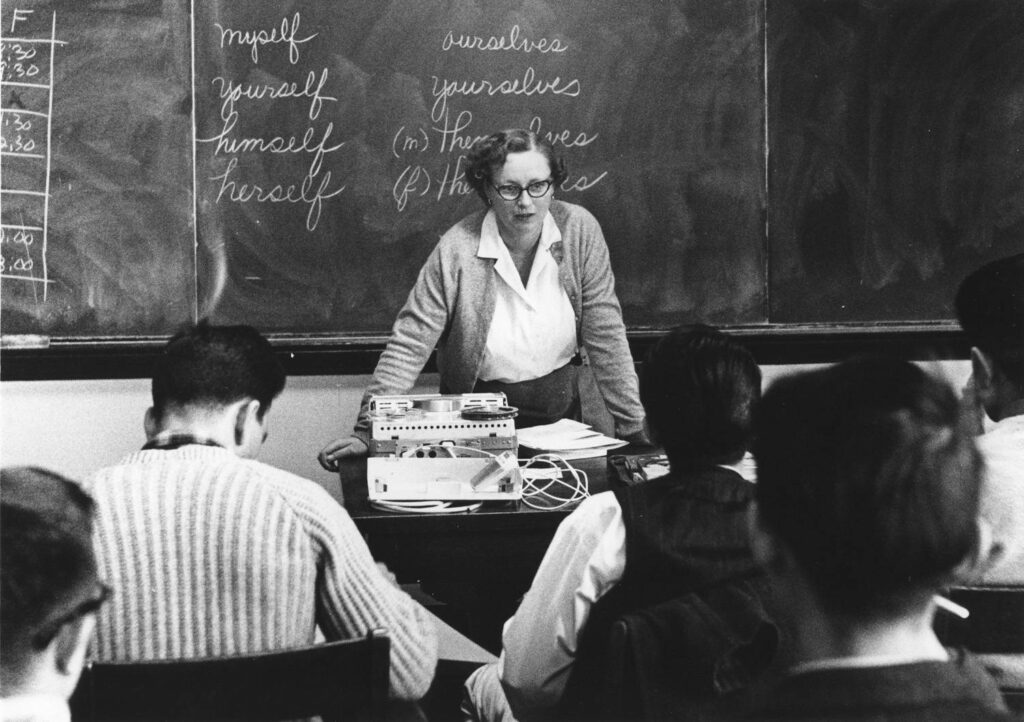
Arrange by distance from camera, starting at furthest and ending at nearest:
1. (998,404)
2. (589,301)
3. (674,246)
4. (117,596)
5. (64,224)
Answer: (674,246) → (64,224) → (589,301) → (998,404) → (117,596)

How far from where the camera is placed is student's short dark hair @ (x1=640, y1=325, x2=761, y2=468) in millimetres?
1711

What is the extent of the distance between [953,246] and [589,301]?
1.39 meters

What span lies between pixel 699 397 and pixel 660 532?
0.24m

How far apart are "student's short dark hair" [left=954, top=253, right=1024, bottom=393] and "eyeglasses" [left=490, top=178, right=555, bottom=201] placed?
4.44 feet

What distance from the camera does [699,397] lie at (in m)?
1.76

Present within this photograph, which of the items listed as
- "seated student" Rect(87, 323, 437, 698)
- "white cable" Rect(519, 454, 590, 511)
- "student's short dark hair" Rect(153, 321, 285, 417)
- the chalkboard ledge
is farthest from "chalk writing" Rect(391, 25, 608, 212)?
"seated student" Rect(87, 323, 437, 698)

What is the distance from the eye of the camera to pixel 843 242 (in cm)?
384

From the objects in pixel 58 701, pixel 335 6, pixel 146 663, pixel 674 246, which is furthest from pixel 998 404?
pixel 335 6

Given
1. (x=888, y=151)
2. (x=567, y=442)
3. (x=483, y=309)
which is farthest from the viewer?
(x=888, y=151)

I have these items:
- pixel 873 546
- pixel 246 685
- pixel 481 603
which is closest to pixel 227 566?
pixel 246 685

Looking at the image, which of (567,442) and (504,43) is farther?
(504,43)

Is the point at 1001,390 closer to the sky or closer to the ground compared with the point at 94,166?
closer to the ground

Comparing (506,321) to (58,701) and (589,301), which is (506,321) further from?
(58,701)

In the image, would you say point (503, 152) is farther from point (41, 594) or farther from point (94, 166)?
point (41, 594)
